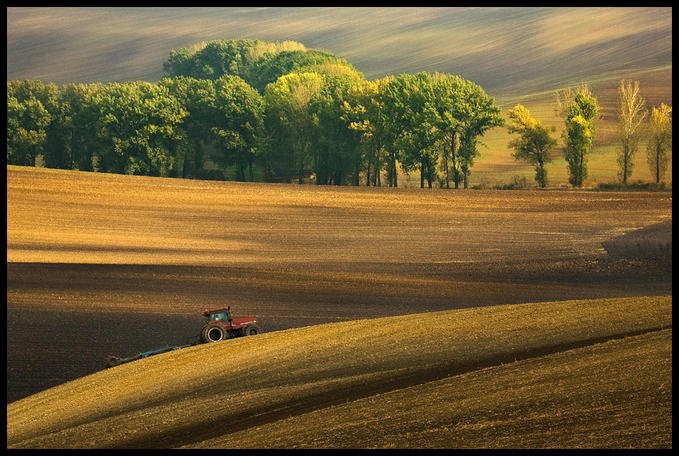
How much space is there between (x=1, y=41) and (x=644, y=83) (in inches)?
3520

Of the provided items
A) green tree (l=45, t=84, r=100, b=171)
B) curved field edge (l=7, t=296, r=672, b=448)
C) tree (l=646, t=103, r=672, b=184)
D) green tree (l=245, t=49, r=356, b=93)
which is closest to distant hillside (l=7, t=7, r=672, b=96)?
green tree (l=245, t=49, r=356, b=93)

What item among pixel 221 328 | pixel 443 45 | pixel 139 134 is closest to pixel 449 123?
pixel 139 134

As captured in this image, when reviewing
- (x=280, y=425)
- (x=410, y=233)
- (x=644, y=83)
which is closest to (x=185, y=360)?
(x=280, y=425)

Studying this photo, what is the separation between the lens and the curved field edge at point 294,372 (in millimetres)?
17422

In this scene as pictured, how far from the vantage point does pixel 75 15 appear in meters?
171

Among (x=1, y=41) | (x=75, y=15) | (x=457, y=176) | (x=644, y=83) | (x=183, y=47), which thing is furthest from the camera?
(x=75, y=15)

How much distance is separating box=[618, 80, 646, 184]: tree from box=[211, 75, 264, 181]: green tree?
27.2 meters

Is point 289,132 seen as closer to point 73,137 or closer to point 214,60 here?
point 73,137

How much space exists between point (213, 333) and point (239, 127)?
202 feet

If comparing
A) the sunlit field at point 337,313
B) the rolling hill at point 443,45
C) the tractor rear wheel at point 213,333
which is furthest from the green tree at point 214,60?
the tractor rear wheel at point 213,333

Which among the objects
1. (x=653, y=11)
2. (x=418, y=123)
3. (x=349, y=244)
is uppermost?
(x=653, y=11)

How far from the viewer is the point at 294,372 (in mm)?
22047

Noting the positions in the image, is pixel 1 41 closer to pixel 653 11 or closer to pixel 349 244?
pixel 349 244

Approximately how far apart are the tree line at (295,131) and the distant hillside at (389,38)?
36.8 m
